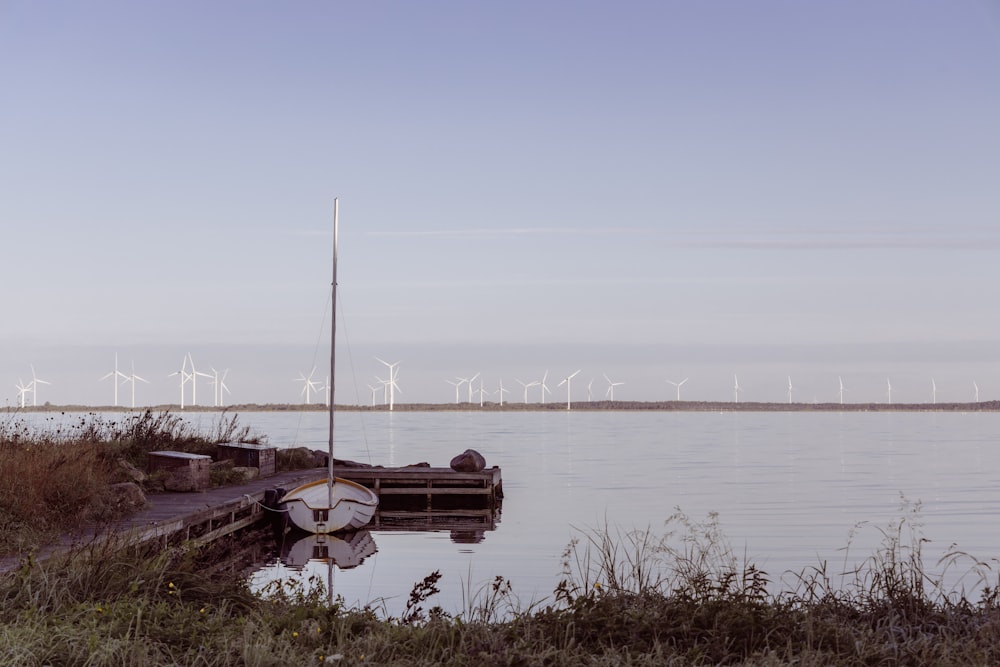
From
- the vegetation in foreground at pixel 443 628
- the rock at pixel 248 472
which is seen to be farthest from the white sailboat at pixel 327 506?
the vegetation in foreground at pixel 443 628

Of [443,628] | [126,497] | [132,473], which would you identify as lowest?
[443,628]

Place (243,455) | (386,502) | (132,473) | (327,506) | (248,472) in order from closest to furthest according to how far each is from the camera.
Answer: (132,473) → (327,506) → (248,472) → (243,455) → (386,502)

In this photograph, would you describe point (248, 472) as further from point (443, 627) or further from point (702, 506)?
point (443, 627)

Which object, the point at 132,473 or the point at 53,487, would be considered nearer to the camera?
the point at 53,487

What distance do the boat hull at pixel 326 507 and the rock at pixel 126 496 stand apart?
26.2 feet

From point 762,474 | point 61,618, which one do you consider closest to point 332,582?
point 61,618

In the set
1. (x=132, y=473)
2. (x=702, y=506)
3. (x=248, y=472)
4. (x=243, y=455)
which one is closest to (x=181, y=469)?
(x=132, y=473)

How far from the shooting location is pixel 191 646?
9.08 metres

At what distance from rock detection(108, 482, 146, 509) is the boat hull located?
798 cm

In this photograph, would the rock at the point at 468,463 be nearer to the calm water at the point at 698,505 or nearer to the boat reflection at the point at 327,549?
the calm water at the point at 698,505

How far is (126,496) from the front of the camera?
2120 centimetres

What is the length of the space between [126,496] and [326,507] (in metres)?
9.42

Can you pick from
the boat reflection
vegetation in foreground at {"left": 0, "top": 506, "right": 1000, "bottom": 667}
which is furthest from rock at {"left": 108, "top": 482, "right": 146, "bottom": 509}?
vegetation in foreground at {"left": 0, "top": 506, "right": 1000, "bottom": 667}

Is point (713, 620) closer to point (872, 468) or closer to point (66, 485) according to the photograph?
point (66, 485)
